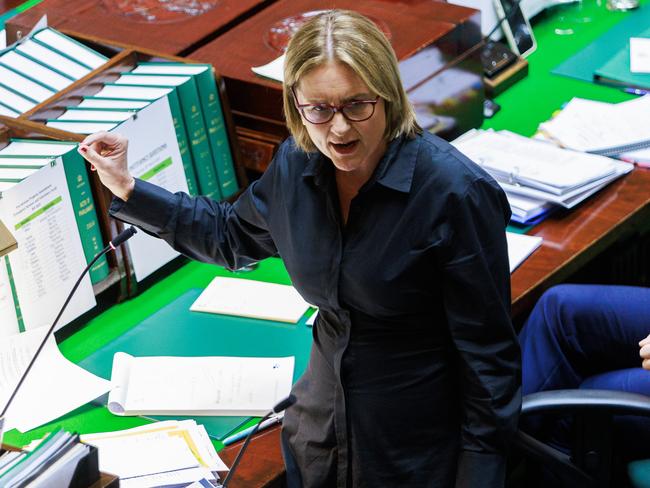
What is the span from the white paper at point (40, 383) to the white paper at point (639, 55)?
5.68 ft

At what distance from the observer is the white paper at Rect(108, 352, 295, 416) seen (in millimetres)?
2059

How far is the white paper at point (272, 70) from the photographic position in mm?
2578

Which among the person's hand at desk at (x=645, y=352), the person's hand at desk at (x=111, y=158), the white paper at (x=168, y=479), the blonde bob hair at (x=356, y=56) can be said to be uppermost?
the blonde bob hair at (x=356, y=56)

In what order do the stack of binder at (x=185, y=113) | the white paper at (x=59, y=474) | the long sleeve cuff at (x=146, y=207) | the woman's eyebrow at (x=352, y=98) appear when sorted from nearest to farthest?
the white paper at (x=59, y=474) → the woman's eyebrow at (x=352, y=98) → the long sleeve cuff at (x=146, y=207) → the stack of binder at (x=185, y=113)

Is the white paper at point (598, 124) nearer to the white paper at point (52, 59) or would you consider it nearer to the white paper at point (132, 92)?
the white paper at point (132, 92)

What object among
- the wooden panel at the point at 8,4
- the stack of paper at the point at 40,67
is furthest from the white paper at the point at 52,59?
the wooden panel at the point at 8,4

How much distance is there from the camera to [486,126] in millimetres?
2945

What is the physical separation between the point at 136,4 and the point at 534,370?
55.9 inches

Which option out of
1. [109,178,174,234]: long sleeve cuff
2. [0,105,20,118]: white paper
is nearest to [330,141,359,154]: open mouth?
[109,178,174,234]: long sleeve cuff

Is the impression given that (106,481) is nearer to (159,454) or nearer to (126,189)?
(159,454)

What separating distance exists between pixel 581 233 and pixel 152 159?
3.01 ft

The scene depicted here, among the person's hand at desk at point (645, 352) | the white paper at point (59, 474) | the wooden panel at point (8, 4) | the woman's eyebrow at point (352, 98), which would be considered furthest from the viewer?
the wooden panel at point (8, 4)

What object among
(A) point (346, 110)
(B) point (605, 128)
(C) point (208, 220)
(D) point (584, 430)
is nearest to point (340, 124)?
(A) point (346, 110)

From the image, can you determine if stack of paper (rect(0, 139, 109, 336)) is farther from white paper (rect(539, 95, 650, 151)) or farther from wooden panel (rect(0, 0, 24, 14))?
white paper (rect(539, 95, 650, 151))
